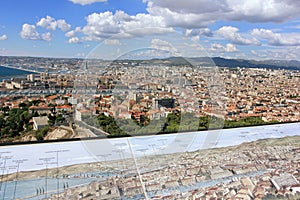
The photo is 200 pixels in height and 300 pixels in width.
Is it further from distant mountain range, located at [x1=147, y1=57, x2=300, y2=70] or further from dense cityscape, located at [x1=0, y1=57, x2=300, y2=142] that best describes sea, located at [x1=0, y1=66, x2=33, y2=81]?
distant mountain range, located at [x1=147, y1=57, x2=300, y2=70]

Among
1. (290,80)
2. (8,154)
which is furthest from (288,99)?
(8,154)

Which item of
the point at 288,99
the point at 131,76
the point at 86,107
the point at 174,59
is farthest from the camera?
the point at 288,99

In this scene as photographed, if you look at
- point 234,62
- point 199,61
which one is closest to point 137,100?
point 199,61

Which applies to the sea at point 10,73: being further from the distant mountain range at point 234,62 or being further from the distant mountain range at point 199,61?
the distant mountain range at point 234,62

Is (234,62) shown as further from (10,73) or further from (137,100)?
(10,73)

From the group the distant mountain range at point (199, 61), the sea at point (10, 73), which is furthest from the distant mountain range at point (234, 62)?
the sea at point (10, 73)

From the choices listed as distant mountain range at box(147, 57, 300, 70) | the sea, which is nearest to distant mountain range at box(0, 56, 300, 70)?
distant mountain range at box(147, 57, 300, 70)

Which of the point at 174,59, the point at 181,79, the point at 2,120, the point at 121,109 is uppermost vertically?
the point at 174,59

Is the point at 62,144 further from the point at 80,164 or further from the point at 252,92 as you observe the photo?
the point at 252,92
